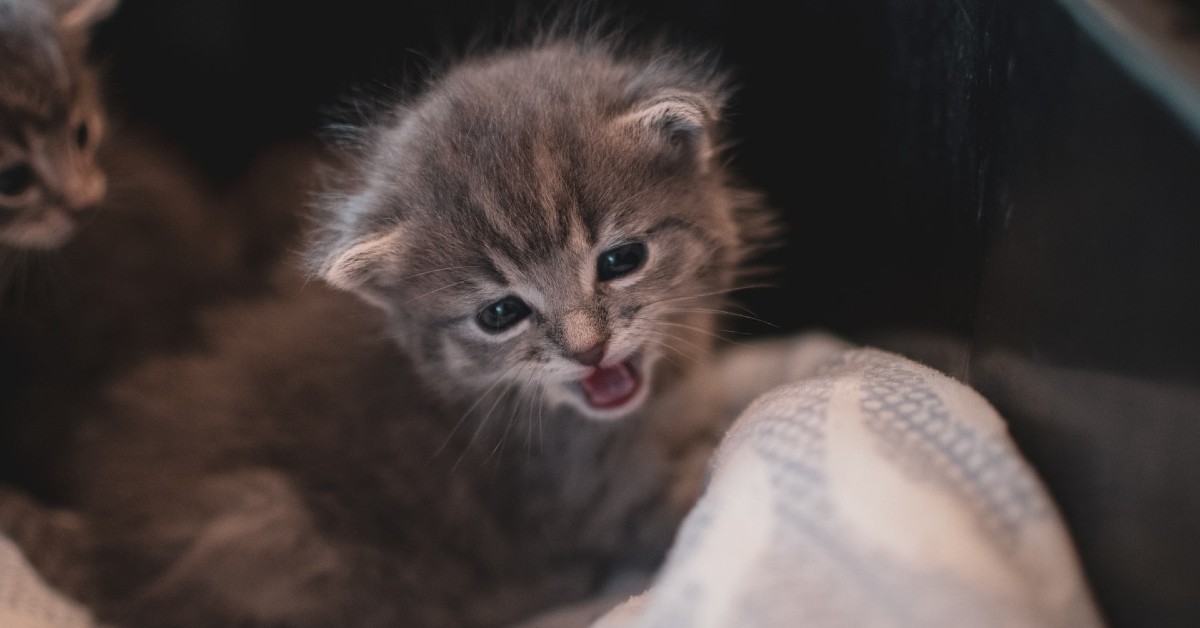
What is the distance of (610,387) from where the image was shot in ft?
4.80

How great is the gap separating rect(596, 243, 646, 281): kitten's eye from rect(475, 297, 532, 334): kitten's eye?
0.12 m

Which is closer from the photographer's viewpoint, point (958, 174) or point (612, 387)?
point (958, 174)

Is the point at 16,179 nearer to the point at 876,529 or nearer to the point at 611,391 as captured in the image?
the point at 611,391

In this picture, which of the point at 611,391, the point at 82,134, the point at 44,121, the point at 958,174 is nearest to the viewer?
the point at 958,174

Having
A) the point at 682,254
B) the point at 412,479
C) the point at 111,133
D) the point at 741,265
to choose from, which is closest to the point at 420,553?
the point at 412,479

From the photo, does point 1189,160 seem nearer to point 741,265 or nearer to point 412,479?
point 741,265

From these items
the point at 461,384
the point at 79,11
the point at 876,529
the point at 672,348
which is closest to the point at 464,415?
the point at 461,384

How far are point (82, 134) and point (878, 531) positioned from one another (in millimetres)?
1598

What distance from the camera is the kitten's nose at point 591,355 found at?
4.27ft

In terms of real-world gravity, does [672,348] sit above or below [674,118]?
below

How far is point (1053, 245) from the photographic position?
40.3 inches

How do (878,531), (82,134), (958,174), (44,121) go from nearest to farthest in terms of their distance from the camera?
1. (878,531)
2. (958,174)
3. (44,121)
4. (82,134)

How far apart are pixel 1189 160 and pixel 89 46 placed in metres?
1.98

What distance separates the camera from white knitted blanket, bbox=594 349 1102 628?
970 mm
